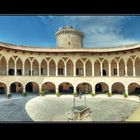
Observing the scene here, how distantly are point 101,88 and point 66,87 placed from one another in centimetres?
479

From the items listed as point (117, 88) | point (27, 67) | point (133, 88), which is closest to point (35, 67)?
point (27, 67)

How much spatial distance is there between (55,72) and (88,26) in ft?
47.6

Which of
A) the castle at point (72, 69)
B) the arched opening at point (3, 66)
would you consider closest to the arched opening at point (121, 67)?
the castle at point (72, 69)

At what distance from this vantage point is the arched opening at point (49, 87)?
25619mm

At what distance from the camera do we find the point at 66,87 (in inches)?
1045

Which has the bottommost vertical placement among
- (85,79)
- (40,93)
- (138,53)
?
(40,93)

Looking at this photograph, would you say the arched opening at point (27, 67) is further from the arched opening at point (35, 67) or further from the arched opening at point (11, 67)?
the arched opening at point (11, 67)

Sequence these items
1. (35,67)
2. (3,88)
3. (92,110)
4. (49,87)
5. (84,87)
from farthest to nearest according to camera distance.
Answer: (84,87) < (35,67) < (49,87) < (3,88) < (92,110)

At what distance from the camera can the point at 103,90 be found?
2622cm

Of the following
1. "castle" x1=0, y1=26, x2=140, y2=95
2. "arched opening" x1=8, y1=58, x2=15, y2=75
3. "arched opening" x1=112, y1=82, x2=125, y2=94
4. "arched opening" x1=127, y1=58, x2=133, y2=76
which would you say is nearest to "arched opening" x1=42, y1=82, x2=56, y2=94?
"castle" x1=0, y1=26, x2=140, y2=95

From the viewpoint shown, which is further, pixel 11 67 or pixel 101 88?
pixel 101 88

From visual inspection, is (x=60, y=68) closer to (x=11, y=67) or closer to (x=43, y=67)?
(x=43, y=67)
